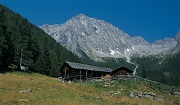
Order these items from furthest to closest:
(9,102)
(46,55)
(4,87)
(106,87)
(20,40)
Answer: (46,55), (20,40), (106,87), (4,87), (9,102)

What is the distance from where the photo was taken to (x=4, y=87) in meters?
37.0

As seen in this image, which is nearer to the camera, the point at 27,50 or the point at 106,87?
the point at 106,87

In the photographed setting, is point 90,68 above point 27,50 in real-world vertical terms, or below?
below

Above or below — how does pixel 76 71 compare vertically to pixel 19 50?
below

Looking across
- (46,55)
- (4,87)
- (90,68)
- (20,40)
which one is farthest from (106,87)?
(46,55)

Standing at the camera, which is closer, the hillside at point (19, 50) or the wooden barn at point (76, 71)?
the hillside at point (19, 50)

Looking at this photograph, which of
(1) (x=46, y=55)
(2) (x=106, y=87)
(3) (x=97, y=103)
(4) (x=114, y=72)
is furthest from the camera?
(1) (x=46, y=55)

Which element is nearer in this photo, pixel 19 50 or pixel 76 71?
pixel 76 71

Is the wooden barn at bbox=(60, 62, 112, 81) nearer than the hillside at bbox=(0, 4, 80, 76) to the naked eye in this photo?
No

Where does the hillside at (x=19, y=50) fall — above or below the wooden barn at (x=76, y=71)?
above

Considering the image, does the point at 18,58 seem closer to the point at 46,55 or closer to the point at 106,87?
the point at 46,55

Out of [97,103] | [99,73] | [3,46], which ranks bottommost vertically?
[97,103]

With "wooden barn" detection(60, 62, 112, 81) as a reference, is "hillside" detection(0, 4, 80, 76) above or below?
above

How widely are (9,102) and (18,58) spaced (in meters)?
55.3
